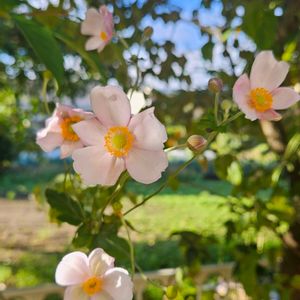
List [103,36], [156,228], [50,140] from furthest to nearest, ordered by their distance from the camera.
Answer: [156,228] < [103,36] < [50,140]

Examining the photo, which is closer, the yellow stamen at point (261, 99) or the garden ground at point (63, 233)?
the yellow stamen at point (261, 99)

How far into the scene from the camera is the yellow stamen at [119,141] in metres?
0.35

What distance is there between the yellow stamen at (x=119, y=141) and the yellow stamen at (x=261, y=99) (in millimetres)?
96

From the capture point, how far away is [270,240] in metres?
2.66

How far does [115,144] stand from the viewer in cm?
35

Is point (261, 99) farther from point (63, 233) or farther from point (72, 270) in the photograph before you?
point (63, 233)

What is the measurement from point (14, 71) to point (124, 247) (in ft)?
3.80

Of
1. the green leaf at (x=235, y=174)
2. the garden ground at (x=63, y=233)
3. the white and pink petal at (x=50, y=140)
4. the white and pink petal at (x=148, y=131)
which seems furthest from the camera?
the garden ground at (x=63, y=233)

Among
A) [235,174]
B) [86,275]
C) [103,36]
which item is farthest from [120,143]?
[235,174]

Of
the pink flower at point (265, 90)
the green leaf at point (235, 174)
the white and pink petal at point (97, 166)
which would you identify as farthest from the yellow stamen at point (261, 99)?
the green leaf at point (235, 174)

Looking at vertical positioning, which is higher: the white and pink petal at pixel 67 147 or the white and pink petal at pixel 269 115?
the white and pink petal at pixel 269 115

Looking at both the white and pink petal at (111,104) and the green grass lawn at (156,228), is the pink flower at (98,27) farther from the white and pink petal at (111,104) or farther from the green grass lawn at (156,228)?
the green grass lawn at (156,228)

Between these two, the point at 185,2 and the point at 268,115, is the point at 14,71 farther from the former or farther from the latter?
the point at 268,115

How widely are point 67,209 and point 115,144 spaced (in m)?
0.18
